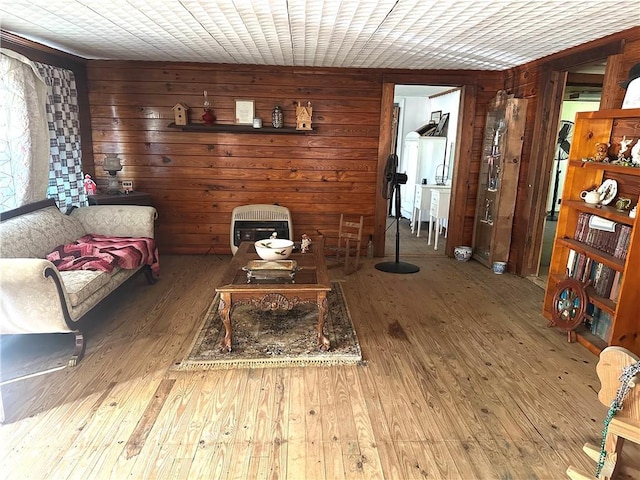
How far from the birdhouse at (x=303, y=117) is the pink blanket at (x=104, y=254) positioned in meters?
1.95

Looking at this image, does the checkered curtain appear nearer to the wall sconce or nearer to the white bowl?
the wall sconce

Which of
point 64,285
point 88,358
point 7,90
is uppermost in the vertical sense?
point 7,90

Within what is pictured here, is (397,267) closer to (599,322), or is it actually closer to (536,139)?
(536,139)

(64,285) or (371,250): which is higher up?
(64,285)

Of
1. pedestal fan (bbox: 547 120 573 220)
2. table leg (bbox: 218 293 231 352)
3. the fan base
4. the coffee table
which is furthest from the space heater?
pedestal fan (bbox: 547 120 573 220)

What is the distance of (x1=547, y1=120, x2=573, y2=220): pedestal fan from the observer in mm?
6735

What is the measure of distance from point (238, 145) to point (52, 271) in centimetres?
267

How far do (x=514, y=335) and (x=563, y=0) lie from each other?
211 centimetres

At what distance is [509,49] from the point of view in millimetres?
3551

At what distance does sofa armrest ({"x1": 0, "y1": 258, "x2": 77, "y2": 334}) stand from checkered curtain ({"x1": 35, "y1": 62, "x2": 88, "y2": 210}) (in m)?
1.75

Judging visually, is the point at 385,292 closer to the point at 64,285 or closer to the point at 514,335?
the point at 514,335

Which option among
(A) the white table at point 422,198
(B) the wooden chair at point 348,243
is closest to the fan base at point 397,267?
(B) the wooden chair at point 348,243

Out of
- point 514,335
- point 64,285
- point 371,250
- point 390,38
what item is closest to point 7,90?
point 64,285

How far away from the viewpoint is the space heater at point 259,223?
4469 mm
